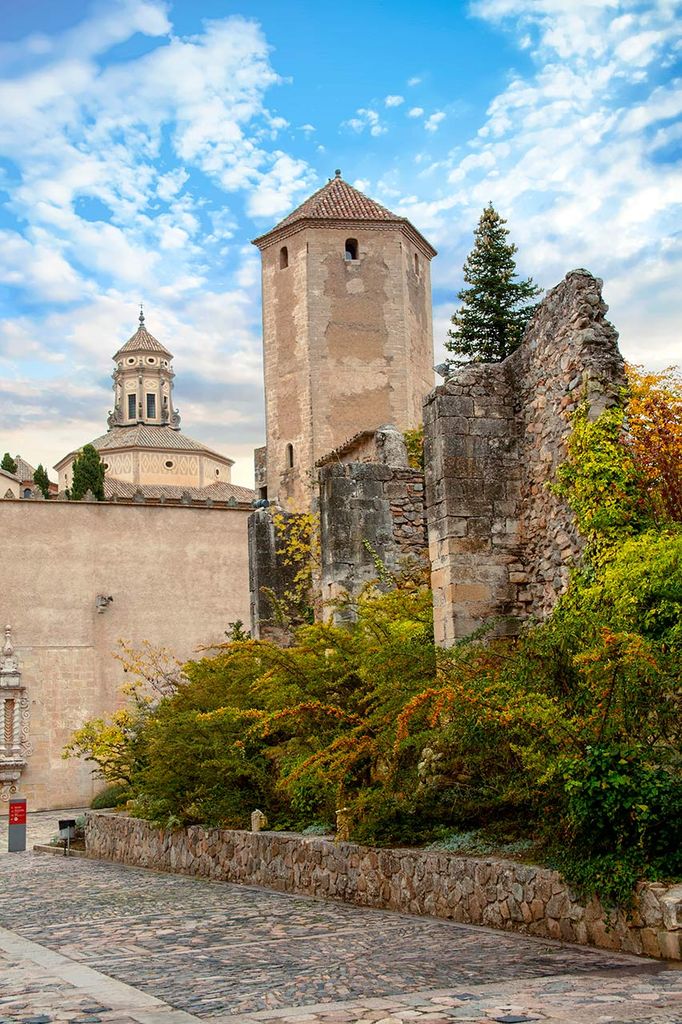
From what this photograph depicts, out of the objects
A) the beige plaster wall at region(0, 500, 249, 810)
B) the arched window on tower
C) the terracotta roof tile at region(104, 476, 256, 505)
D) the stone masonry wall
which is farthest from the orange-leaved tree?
the terracotta roof tile at region(104, 476, 256, 505)

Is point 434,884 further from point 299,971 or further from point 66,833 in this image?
point 66,833

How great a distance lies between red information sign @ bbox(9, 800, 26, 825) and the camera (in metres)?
19.2

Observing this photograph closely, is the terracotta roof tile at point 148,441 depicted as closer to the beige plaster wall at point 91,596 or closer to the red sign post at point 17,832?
the beige plaster wall at point 91,596

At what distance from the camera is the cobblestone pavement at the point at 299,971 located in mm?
5469

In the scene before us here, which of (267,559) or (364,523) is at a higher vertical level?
(267,559)

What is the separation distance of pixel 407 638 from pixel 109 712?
67.6 feet

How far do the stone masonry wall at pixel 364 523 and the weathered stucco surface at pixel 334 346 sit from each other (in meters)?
20.0

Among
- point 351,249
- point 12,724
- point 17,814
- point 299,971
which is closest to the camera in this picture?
point 299,971

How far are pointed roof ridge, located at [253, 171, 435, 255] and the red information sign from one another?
2402 cm

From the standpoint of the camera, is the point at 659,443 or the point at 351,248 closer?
the point at 659,443

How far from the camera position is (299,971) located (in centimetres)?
659

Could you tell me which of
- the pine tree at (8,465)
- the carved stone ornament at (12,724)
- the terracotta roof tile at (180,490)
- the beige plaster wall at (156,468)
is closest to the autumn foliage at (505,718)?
the carved stone ornament at (12,724)

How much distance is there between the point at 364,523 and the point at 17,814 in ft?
27.0

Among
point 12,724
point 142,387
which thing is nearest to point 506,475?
point 12,724
